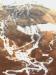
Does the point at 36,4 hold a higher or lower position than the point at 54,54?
higher

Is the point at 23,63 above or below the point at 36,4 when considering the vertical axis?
below

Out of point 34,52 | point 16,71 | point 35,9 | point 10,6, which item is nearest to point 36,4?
point 35,9

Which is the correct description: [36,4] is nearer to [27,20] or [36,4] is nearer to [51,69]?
[27,20]

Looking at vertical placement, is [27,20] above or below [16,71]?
above

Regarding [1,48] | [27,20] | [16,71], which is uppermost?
[27,20]

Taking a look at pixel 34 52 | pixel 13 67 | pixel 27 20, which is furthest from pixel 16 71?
pixel 27 20

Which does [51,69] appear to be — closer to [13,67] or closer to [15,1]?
[13,67]

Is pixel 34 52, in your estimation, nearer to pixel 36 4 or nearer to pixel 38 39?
pixel 38 39
